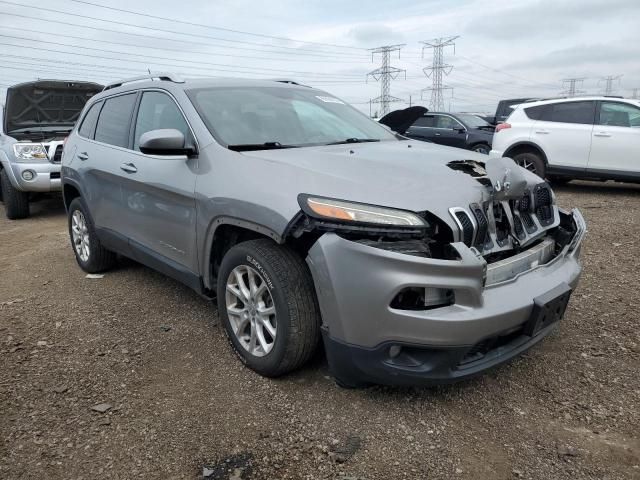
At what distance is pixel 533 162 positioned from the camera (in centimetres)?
918

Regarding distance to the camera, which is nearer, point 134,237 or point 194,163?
point 194,163

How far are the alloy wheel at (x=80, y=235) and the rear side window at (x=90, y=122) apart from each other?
0.74m

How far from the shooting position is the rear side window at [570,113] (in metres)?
8.75

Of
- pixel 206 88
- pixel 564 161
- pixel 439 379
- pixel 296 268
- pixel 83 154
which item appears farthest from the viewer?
pixel 564 161

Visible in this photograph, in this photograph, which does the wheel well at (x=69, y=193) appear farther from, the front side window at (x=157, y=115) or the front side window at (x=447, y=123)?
the front side window at (x=447, y=123)

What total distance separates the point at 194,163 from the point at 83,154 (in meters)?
1.96

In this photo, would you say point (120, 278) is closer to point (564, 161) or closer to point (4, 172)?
point (4, 172)

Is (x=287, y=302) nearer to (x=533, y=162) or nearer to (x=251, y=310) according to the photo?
(x=251, y=310)

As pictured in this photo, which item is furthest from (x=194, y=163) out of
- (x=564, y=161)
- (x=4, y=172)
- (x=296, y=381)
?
(x=564, y=161)

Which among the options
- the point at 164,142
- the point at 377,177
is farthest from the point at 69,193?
the point at 377,177

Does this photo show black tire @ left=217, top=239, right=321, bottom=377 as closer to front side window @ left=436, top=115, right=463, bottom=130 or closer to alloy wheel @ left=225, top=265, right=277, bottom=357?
alloy wheel @ left=225, top=265, right=277, bottom=357

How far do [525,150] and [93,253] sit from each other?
24.8ft

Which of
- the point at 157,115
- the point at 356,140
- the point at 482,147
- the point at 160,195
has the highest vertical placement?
the point at 157,115

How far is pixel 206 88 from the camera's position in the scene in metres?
3.59
